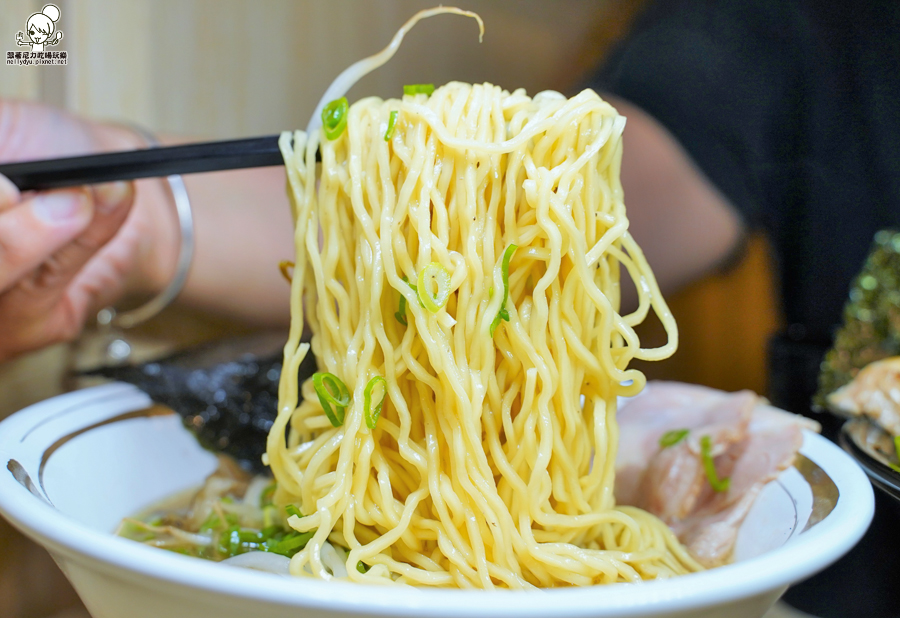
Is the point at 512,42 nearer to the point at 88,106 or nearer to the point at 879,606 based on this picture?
the point at 88,106

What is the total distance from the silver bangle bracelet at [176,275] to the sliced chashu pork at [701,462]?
3.64 feet

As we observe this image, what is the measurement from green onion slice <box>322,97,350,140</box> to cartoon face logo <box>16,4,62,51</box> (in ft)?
3.51

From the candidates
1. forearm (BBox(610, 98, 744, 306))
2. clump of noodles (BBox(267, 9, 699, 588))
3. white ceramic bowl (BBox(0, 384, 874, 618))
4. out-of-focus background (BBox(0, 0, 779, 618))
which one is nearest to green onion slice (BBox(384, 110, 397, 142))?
clump of noodles (BBox(267, 9, 699, 588))

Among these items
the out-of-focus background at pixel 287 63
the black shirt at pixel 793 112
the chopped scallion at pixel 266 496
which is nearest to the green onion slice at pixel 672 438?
the chopped scallion at pixel 266 496

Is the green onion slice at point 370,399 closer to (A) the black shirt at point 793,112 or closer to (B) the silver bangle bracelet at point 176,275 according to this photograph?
(B) the silver bangle bracelet at point 176,275

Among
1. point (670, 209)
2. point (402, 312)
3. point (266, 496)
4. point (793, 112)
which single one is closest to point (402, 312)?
point (402, 312)

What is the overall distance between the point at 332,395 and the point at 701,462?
55cm

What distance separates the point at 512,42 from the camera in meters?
1.74

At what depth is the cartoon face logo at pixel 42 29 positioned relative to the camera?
1.38 metres

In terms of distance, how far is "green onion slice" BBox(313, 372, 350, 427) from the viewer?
70cm

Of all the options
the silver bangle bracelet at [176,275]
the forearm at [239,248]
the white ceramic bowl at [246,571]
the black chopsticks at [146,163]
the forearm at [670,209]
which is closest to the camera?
the white ceramic bowl at [246,571]

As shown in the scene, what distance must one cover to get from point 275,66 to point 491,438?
142cm

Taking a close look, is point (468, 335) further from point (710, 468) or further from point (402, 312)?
point (710, 468)

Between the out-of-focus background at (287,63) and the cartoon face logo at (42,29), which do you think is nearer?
the cartoon face logo at (42,29)
